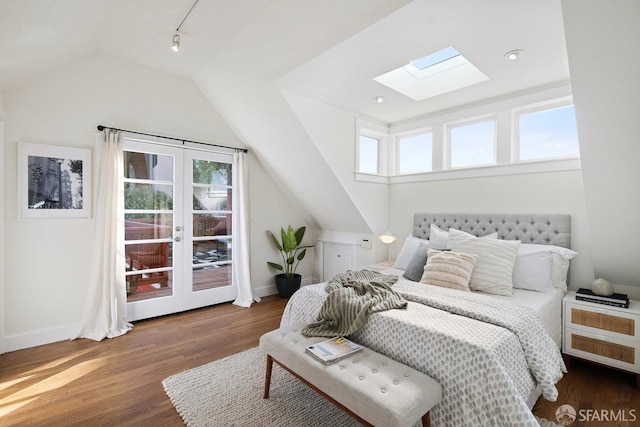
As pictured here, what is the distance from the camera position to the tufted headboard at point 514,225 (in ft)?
9.65

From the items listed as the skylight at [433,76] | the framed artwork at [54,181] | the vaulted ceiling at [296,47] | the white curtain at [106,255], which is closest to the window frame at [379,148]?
the vaulted ceiling at [296,47]

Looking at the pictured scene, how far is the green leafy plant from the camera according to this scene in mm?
4609

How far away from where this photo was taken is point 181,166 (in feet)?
12.5

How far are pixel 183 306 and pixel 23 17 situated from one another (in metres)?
3.10

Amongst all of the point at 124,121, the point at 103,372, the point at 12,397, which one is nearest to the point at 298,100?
the point at 124,121

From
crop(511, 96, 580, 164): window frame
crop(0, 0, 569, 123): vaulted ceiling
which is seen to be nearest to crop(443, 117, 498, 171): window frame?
crop(511, 96, 580, 164): window frame

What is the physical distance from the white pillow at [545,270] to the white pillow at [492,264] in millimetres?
120

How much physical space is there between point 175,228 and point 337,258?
233 centimetres

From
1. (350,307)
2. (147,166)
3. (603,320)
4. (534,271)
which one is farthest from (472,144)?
(147,166)

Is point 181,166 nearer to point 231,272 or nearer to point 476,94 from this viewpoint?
point 231,272

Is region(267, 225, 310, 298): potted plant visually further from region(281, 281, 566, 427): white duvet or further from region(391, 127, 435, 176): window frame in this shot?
region(281, 281, 566, 427): white duvet

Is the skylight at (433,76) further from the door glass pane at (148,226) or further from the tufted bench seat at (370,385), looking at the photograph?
the door glass pane at (148,226)

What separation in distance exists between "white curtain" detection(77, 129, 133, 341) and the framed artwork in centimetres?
14

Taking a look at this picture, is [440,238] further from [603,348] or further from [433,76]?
[433,76]
